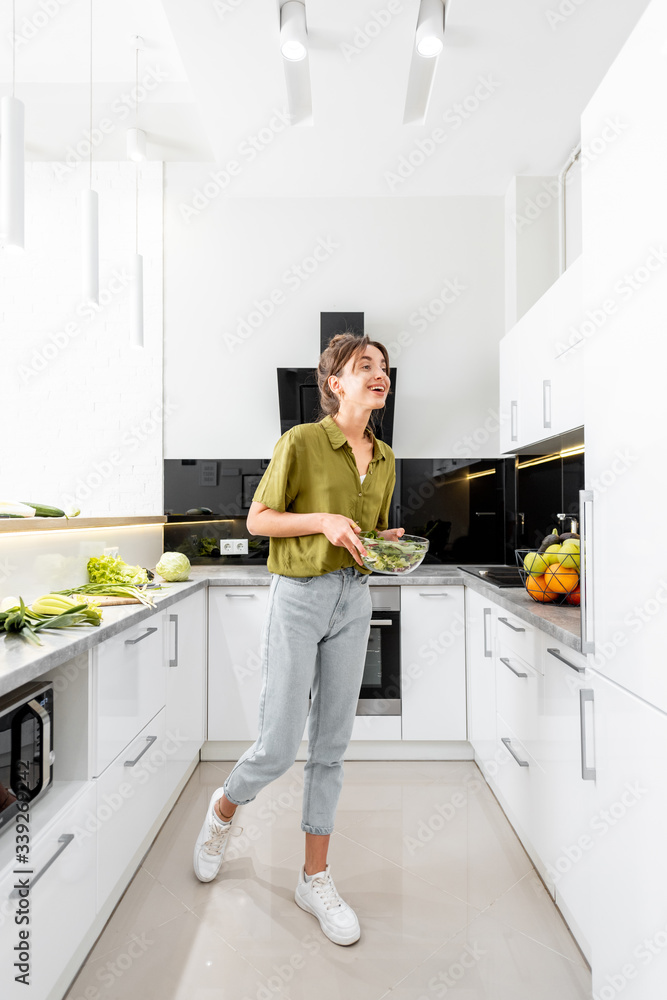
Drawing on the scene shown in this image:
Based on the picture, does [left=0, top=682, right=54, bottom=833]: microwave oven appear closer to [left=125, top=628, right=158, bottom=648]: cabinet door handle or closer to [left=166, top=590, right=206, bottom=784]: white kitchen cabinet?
[left=125, top=628, right=158, bottom=648]: cabinet door handle

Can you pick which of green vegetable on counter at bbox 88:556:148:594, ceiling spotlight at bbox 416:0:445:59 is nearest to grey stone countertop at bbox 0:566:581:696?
green vegetable on counter at bbox 88:556:148:594

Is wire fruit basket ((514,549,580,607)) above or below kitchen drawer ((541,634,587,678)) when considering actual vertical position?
above

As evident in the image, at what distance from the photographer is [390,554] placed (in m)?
1.58

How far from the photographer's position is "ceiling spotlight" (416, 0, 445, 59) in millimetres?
2113

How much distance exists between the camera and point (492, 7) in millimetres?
2082

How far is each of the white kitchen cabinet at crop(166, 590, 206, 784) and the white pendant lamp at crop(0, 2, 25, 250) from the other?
1339 millimetres

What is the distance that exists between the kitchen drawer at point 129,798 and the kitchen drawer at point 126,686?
0.16 feet

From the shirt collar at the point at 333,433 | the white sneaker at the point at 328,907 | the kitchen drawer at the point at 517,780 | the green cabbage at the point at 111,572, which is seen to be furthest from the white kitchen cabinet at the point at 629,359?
the green cabbage at the point at 111,572

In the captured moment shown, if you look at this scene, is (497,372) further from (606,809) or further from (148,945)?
(148,945)

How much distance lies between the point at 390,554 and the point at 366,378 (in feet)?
1.58

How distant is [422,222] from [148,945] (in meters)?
3.50

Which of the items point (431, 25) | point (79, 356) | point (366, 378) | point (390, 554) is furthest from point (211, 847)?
point (431, 25)

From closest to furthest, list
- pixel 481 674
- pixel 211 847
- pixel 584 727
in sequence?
pixel 584 727 → pixel 211 847 → pixel 481 674

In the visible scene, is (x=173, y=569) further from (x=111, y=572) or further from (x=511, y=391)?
(x=511, y=391)
